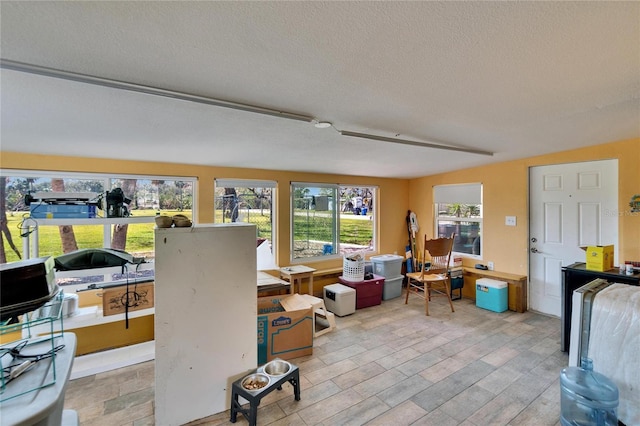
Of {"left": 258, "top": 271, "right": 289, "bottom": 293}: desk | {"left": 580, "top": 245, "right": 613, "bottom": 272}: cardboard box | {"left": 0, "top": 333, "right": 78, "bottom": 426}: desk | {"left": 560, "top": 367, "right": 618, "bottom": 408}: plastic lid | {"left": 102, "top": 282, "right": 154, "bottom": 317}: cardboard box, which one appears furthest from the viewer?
{"left": 258, "top": 271, "right": 289, "bottom": 293}: desk

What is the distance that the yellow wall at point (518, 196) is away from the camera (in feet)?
10.8

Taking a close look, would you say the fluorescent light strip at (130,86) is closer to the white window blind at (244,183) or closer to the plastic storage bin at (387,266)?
the white window blind at (244,183)

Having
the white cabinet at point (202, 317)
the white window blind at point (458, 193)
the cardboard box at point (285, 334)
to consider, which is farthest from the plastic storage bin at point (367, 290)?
the white cabinet at point (202, 317)

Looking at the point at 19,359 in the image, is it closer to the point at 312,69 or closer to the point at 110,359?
the point at 312,69

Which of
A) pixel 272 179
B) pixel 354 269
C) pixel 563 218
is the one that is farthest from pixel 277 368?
pixel 563 218

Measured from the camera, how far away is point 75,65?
138 cm

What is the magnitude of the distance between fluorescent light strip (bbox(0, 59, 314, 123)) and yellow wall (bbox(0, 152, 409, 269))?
2.04 m

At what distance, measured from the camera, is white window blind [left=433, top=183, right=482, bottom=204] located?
4855mm

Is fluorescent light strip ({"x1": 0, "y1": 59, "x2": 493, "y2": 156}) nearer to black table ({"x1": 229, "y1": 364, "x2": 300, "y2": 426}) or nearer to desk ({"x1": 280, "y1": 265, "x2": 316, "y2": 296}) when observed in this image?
black table ({"x1": 229, "y1": 364, "x2": 300, "y2": 426})

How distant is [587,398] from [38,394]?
112 inches

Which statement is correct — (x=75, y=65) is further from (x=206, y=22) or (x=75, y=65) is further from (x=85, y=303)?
(x=85, y=303)

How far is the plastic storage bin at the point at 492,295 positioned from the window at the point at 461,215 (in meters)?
0.69

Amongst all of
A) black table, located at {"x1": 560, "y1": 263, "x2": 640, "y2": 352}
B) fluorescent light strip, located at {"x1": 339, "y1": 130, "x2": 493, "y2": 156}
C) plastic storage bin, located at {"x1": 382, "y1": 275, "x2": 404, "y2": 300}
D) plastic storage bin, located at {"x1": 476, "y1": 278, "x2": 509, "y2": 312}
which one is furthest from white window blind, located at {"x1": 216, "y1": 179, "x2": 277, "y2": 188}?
black table, located at {"x1": 560, "y1": 263, "x2": 640, "y2": 352}

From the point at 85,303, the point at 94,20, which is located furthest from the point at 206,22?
the point at 85,303
